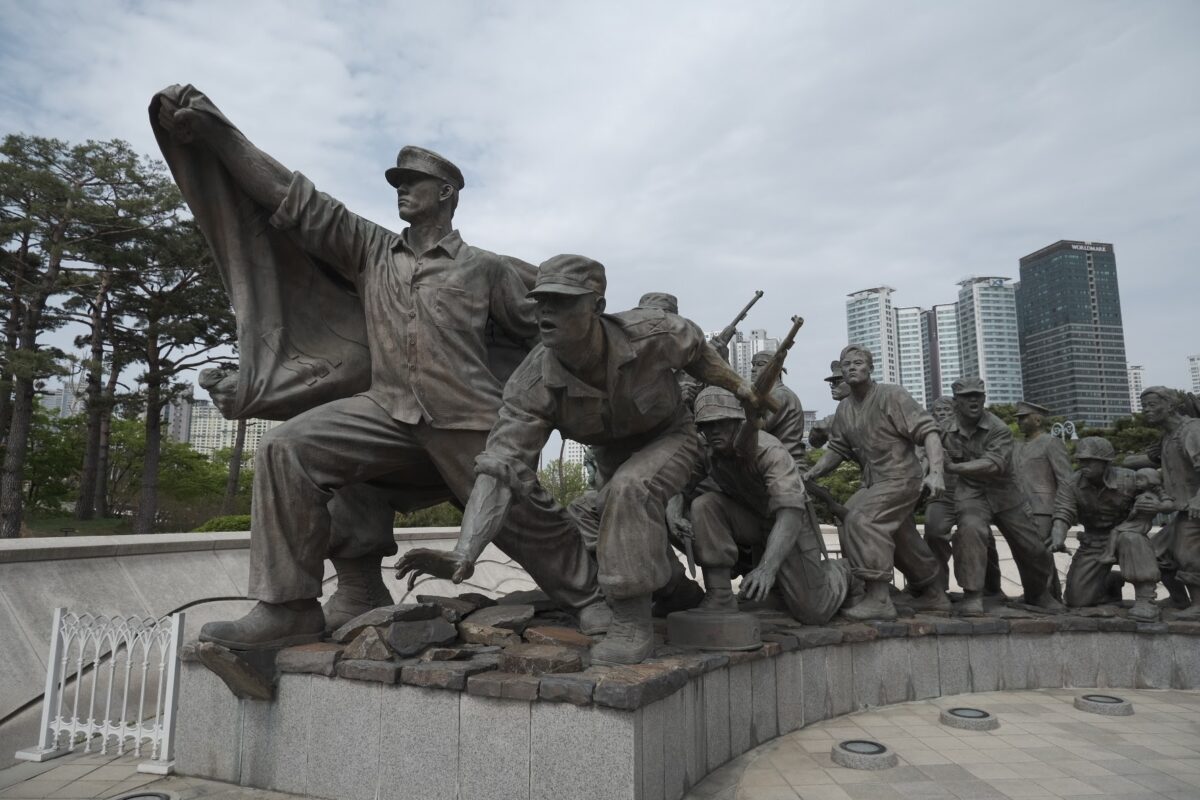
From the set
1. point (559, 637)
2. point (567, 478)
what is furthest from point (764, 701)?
point (567, 478)

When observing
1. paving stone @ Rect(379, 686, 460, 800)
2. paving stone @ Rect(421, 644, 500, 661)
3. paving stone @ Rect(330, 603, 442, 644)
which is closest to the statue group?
paving stone @ Rect(330, 603, 442, 644)

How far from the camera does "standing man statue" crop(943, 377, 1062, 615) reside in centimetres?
571

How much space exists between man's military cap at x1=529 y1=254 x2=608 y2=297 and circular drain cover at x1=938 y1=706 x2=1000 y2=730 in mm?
3419

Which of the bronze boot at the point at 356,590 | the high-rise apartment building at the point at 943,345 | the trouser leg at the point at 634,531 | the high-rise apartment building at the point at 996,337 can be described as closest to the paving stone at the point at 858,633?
the trouser leg at the point at 634,531

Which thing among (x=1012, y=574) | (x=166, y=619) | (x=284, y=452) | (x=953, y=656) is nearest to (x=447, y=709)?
(x=284, y=452)

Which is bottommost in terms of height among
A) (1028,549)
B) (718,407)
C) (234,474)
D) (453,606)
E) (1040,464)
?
(453,606)

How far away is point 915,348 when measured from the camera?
107 feet

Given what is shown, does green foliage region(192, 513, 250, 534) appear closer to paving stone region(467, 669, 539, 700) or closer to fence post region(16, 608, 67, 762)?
fence post region(16, 608, 67, 762)

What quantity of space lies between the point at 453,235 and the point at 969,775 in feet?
12.3

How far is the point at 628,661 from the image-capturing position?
319 cm

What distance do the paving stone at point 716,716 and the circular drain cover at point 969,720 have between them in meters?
1.62

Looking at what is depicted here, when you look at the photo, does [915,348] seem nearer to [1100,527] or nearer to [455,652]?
[1100,527]

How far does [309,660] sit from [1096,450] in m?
6.34

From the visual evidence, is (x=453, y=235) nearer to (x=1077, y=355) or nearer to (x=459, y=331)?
(x=459, y=331)
